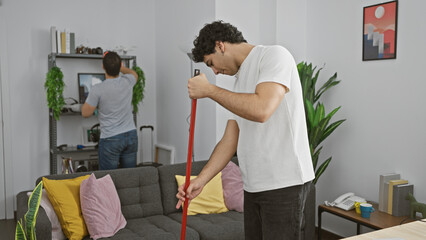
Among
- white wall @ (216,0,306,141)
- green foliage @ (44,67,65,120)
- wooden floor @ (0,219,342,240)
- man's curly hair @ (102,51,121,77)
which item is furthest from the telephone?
green foliage @ (44,67,65,120)

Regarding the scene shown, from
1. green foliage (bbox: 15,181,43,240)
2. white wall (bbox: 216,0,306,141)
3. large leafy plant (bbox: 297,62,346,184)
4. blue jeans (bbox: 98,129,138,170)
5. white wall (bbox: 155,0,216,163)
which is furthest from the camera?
white wall (bbox: 155,0,216,163)

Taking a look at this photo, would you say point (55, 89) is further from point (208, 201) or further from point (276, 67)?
point (276, 67)

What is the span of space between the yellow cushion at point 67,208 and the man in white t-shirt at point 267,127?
1392 mm

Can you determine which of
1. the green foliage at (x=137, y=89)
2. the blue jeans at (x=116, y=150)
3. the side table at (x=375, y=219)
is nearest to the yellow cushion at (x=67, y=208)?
the blue jeans at (x=116, y=150)

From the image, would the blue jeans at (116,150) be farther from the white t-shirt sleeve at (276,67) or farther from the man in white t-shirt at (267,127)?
the white t-shirt sleeve at (276,67)

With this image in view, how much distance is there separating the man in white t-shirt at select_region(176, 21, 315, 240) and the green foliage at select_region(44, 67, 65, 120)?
9.29 feet

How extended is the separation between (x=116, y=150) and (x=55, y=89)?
97 centimetres

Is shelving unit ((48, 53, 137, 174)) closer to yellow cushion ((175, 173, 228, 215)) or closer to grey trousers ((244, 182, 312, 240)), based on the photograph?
yellow cushion ((175, 173, 228, 215))

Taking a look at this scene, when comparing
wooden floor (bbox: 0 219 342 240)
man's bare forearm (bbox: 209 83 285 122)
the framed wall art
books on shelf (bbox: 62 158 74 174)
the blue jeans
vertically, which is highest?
the framed wall art

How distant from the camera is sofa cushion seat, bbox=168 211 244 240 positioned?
9.46ft

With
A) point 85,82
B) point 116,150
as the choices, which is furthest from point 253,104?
point 85,82

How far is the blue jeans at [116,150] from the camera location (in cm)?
386

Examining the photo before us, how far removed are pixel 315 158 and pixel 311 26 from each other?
4.21ft

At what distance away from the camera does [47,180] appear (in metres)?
2.78
